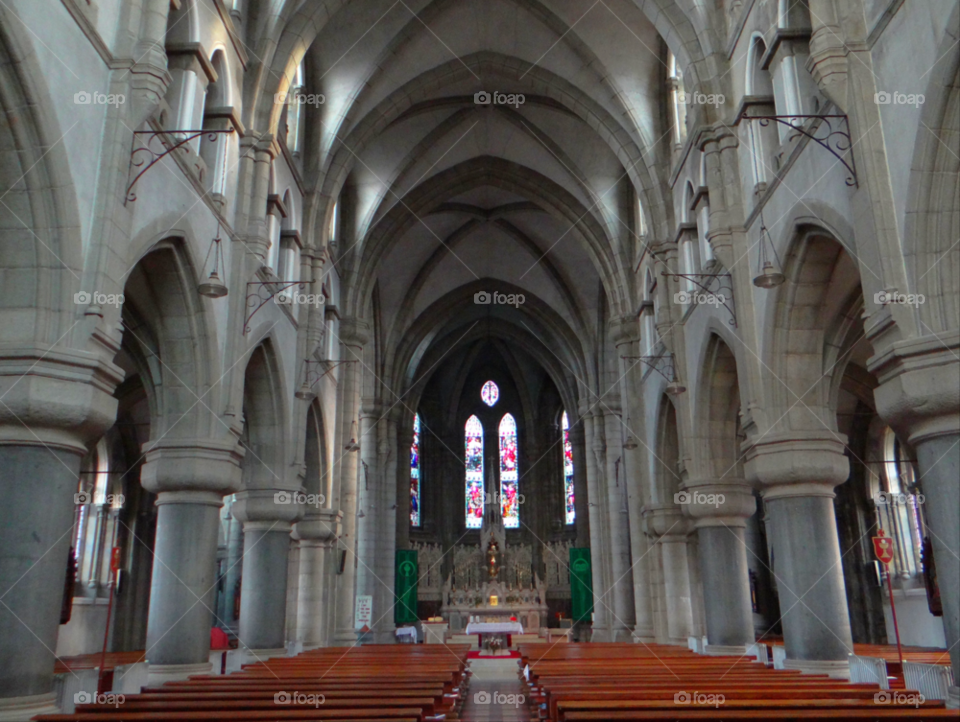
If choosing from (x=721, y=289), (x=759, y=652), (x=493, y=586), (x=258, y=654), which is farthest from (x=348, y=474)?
(x=721, y=289)

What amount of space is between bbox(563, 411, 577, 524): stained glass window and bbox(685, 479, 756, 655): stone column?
23559mm

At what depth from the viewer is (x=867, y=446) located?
973 inches

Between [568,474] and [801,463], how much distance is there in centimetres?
→ 3027

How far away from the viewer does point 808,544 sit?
1213 centimetres

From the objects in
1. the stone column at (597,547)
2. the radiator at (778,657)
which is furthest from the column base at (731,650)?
the stone column at (597,547)

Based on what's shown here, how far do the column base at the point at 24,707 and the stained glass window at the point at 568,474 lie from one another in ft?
109

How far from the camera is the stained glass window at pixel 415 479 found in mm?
41719

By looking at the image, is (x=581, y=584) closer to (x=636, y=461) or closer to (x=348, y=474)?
(x=636, y=461)

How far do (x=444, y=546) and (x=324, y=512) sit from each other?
74.2 feet

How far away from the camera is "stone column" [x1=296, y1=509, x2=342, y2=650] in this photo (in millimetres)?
20609

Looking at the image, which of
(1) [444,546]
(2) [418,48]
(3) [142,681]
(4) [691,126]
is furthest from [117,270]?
(1) [444,546]

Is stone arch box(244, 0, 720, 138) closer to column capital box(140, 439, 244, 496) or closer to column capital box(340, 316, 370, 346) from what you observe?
column capital box(140, 439, 244, 496)

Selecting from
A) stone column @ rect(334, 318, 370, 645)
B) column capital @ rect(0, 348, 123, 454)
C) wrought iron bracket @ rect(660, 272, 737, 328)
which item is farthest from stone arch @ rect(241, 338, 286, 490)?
wrought iron bracket @ rect(660, 272, 737, 328)

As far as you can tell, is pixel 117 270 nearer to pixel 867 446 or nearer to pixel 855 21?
pixel 855 21
